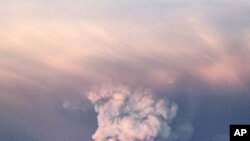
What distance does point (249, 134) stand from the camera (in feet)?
146

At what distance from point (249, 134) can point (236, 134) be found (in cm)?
177

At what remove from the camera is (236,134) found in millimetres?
44188
